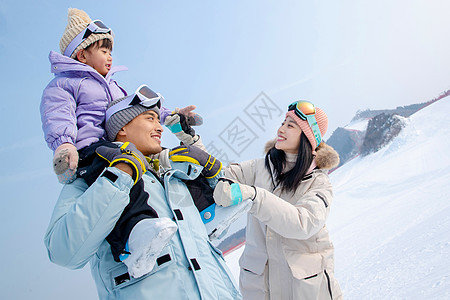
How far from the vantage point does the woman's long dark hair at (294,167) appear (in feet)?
7.42

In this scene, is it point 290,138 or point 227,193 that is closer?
point 227,193

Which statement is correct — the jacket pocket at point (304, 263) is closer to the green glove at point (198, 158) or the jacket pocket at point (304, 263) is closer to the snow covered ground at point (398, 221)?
the green glove at point (198, 158)

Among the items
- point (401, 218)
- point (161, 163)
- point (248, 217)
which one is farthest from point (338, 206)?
point (161, 163)

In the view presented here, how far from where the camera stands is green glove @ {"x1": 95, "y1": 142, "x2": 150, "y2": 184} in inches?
44.7

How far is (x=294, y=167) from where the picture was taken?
231cm

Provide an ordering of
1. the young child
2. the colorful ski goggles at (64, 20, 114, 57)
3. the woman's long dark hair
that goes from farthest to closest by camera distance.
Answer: the woman's long dark hair < the colorful ski goggles at (64, 20, 114, 57) < the young child

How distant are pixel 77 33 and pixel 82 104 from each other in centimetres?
57

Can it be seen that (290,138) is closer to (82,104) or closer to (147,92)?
(147,92)

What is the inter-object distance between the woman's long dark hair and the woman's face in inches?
1.7

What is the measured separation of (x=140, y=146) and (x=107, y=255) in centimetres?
56

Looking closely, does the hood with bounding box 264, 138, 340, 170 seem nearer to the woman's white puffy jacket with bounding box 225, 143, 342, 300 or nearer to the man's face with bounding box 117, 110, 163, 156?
the woman's white puffy jacket with bounding box 225, 143, 342, 300

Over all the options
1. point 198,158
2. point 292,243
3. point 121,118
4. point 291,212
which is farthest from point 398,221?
point 121,118

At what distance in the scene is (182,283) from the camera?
1.18 metres

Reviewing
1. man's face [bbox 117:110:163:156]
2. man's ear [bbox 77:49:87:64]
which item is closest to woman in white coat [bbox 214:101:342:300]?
man's face [bbox 117:110:163:156]
